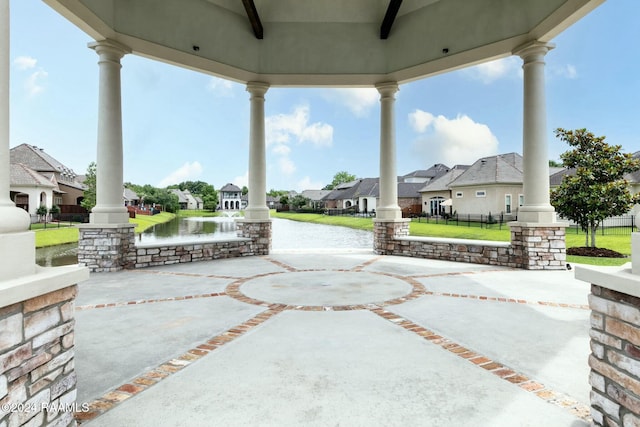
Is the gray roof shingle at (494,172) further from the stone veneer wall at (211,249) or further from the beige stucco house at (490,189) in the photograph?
the stone veneer wall at (211,249)

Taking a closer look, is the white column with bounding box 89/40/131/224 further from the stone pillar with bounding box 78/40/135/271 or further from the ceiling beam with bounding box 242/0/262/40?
the ceiling beam with bounding box 242/0/262/40

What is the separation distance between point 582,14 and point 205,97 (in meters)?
52.3

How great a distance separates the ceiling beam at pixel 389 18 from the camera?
931 cm

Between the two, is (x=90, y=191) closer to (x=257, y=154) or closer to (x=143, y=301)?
(x=257, y=154)

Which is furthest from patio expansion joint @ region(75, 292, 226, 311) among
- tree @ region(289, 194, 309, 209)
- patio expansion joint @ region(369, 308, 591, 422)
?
tree @ region(289, 194, 309, 209)

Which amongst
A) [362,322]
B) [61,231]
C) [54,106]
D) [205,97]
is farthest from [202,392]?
[205,97]

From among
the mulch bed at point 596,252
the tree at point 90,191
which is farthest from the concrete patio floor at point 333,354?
the tree at point 90,191

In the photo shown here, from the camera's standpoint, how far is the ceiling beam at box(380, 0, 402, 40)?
9308mm

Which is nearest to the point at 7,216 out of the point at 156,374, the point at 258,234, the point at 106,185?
the point at 156,374

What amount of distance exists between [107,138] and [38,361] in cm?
740

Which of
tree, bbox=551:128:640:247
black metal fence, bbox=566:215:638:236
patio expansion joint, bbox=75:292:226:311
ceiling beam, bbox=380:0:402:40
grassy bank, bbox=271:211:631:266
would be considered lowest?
patio expansion joint, bbox=75:292:226:311

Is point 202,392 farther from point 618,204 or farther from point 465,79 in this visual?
point 465,79

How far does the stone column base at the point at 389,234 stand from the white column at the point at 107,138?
7.22 m

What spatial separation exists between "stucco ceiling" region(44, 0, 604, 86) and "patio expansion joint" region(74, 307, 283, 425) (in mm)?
7209
